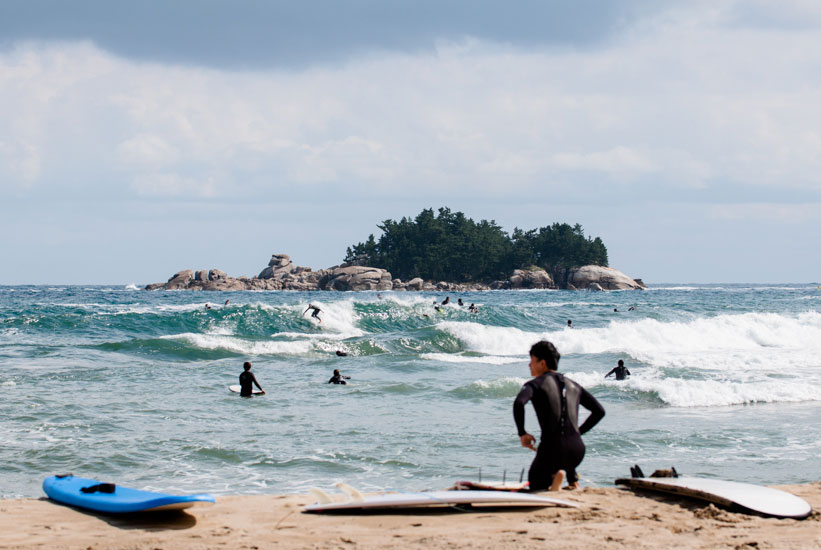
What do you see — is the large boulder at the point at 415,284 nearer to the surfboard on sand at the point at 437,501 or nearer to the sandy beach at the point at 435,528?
the sandy beach at the point at 435,528

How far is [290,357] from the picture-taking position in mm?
24703

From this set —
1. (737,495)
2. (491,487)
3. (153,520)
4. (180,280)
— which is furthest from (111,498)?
(180,280)

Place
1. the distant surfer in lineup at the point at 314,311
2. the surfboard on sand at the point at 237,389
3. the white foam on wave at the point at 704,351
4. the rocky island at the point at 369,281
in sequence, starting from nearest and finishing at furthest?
the white foam on wave at the point at 704,351 < the surfboard on sand at the point at 237,389 < the distant surfer in lineup at the point at 314,311 < the rocky island at the point at 369,281

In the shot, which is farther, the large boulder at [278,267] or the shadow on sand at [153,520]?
the large boulder at [278,267]

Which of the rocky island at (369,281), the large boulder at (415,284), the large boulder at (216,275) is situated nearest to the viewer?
the rocky island at (369,281)

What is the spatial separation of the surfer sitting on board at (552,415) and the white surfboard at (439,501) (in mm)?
338

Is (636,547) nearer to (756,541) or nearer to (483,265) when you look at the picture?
(756,541)

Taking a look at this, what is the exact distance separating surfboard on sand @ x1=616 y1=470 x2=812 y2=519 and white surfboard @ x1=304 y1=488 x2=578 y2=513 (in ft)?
3.94

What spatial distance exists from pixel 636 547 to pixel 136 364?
769 inches

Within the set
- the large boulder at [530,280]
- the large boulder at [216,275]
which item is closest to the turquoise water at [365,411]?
the large boulder at [216,275]

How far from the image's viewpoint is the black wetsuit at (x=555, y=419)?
595cm

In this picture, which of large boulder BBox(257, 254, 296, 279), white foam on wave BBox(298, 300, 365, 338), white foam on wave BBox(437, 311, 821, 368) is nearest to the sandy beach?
white foam on wave BBox(437, 311, 821, 368)

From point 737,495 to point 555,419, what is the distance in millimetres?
1798

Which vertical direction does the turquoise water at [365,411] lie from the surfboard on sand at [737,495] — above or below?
below
